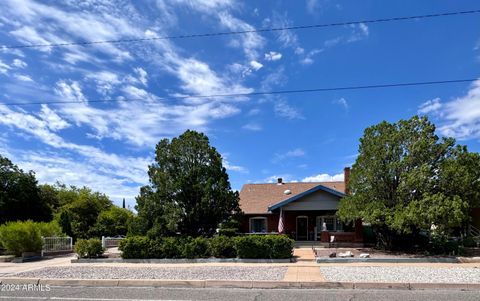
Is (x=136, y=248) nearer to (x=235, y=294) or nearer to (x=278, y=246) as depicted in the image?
(x=278, y=246)

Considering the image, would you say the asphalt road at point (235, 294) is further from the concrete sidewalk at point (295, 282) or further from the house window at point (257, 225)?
the house window at point (257, 225)

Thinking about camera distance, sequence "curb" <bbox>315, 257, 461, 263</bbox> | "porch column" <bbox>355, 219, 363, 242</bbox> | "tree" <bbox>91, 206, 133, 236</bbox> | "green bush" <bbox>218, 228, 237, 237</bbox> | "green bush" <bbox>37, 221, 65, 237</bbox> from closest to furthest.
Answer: "curb" <bbox>315, 257, 461, 263</bbox> → "green bush" <bbox>218, 228, 237, 237</bbox> → "green bush" <bbox>37, 221, 65, 237</bbox> → "porch column" <bbox>355, 219, 363, 242</bbox> → "tree" <bbox>91, 206, 133, 236</bbox>

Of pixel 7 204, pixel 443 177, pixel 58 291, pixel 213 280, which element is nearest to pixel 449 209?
pixel 443 177

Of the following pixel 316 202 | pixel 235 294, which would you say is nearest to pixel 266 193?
pixel 316 202

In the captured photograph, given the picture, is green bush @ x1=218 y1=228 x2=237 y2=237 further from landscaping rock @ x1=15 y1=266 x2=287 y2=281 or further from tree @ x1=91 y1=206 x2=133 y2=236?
tree @ x1=91 y1=206 x2=133 y2=236

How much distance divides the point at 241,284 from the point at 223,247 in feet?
22.7

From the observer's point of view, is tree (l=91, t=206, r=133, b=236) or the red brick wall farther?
tree (l=91, t=206, r=133, b=236)

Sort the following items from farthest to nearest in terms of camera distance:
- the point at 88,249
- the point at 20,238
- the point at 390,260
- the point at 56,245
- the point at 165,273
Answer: the point at 56,245
the point at 20,238
the point at 88,249
the point at 390,260
the point at 165,273

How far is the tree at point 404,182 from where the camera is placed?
18922 millimetres

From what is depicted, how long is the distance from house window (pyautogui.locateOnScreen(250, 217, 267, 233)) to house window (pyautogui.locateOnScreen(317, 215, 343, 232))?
3.91 metres

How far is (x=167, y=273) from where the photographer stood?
15.3 meters

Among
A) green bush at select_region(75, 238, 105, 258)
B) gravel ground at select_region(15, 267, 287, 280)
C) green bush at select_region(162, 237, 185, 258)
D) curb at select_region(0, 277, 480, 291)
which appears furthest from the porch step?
curb at select_region(0, 277, 480, 291)

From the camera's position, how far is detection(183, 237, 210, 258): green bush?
1952 centimetres

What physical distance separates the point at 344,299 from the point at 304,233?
845 inches
